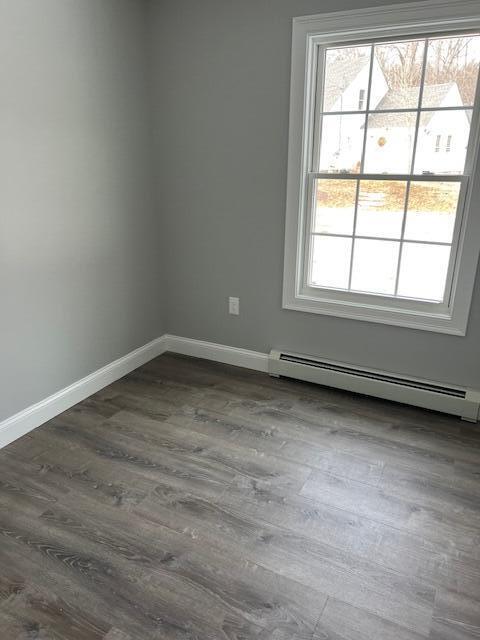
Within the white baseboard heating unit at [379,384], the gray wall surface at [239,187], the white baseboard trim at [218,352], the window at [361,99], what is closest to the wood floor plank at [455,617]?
the white baseboard heating unit at [379,384]

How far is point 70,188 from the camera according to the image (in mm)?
2441

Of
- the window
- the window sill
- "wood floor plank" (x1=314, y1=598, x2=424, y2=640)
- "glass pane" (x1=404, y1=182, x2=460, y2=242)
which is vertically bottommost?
"wood floor plank" (x1=314, y1=598, x2=424, y2=640)

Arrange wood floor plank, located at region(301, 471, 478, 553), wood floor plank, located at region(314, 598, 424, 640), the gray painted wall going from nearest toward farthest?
wood floor plank, located at region(314, 598, 424, 640)
wood floor plank, located at region(301, 471, 478, 553)
the gray painted wall

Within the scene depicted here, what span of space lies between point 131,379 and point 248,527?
1.48m

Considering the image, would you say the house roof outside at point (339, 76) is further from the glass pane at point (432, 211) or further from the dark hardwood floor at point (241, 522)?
the dark hardwood floor at point (241, 522)

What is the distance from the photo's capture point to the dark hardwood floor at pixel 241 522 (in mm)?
1449

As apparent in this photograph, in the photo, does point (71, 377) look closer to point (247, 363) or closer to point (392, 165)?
point (247, 363)

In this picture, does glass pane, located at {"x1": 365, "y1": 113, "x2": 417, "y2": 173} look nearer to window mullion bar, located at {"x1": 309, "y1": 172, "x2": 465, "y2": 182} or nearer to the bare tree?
window mullion bar, located at {"x1": 309, "y1": 172, "x2": 465, "y2": 182}

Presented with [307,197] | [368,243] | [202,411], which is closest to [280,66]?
[307,197]

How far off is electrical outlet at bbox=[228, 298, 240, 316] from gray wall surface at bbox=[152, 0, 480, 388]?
4cm

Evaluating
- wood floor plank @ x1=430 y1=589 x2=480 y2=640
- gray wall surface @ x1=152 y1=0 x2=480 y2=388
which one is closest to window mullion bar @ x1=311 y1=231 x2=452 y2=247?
gray wall surface @ x1=152 y1=0 x2=480 y2=388

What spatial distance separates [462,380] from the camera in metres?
2.57

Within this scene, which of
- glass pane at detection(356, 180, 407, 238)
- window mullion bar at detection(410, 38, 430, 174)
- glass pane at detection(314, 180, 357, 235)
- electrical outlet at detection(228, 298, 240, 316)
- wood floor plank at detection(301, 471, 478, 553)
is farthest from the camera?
electrical outlet at detection(228, 298, 240, 316)

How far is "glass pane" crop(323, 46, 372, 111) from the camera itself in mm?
2434
